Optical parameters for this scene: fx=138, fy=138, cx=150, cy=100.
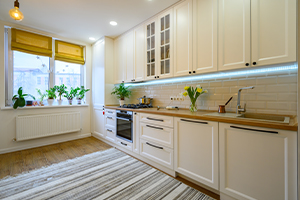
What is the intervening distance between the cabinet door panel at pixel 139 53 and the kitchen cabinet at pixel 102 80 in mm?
962

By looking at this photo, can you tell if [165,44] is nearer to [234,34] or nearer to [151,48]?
[151,48]

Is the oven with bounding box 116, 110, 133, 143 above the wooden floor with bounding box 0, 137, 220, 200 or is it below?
above

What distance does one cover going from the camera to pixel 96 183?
73.4 inches

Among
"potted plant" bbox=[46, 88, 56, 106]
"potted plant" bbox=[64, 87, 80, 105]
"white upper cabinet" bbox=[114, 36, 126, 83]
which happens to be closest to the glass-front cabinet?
"white upper cabinet" bbox=[114, 36, 126, 83]

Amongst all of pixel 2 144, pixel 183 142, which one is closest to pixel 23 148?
pixel 2 144

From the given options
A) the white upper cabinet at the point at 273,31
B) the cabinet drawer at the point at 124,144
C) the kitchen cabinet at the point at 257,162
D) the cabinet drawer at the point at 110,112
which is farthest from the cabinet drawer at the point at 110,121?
the white upper cabinet at the point at 273,31

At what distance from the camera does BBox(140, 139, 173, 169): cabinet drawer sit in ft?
6.64

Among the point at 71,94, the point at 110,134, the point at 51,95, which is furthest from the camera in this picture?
the point at 71,94

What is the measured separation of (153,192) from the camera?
1.69m

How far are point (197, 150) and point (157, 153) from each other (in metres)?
0.71

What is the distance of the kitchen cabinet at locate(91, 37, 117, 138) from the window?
3.91 ft

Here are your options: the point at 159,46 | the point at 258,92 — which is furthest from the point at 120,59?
the point at 258,92

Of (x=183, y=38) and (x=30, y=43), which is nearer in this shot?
(x=183, y=38)

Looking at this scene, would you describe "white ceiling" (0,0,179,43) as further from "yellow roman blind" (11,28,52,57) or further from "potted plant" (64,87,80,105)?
"potted plant" (64,87,80,105)
